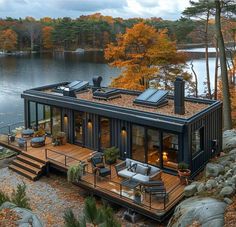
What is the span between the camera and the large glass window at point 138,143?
536 inches

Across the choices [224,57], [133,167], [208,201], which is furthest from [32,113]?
[208,201]

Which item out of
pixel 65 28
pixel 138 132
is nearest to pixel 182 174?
pixel 138 132

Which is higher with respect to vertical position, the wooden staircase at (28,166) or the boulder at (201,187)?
the boulder at (201,187)

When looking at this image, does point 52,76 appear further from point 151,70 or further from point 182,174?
point 182,174

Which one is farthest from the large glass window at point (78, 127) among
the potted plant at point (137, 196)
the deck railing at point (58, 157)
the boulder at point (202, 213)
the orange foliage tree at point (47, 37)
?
the orange foliage tree at point (47, 37)

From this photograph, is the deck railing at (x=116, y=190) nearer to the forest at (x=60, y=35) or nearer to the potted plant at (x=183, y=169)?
the potted plant at (x=183, y=169)

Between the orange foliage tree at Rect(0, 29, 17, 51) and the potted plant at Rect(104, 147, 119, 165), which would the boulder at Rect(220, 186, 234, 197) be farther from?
the orange foliage tree at Rect(0, 29, 17, 51)

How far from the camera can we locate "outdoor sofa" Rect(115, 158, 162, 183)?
11.7 m

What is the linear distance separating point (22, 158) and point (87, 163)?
11.3ft

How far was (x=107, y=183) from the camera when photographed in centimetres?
1248

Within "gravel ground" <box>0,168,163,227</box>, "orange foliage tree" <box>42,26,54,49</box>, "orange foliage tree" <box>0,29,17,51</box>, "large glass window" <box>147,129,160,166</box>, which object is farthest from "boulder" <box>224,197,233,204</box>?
"orange foliage tree" <box>42,26,54,49</box>

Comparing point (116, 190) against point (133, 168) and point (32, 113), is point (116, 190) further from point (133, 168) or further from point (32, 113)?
point (32, 113)

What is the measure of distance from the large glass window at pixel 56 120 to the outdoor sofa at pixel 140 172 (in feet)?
18.0

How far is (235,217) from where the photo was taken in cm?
796
